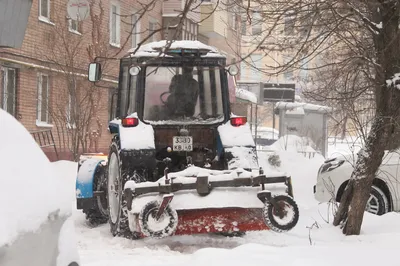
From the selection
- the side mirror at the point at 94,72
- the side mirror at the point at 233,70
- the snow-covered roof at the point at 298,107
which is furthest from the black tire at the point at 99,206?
the snow-covered roof at the point at 298,107

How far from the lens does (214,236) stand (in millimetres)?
8719

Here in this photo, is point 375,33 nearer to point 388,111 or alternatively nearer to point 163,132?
point 388,111

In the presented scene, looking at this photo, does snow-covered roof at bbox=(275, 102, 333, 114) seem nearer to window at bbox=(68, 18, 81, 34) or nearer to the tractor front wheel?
window at bbox=(68, 18, 81, 34)

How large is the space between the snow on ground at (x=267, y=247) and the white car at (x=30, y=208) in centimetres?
262

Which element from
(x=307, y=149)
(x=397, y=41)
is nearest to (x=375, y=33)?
(x=397, y=41)

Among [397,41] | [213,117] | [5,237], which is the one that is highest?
[397,41]

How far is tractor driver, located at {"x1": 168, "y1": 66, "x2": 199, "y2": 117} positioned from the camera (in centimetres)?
862

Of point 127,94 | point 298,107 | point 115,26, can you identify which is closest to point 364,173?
point 127,94

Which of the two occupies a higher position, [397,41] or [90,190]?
[397,41]

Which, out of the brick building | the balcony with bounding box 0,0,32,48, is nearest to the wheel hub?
the balcony with bounding box 0,0,32,48

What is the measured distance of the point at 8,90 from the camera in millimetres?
16375

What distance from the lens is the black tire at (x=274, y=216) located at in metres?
7.24

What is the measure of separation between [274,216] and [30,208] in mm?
4418

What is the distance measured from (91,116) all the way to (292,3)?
9.04 meters
